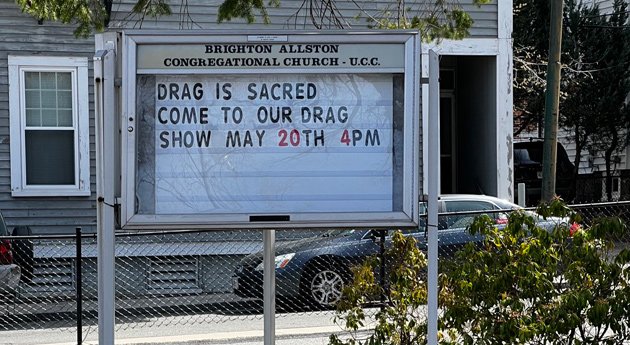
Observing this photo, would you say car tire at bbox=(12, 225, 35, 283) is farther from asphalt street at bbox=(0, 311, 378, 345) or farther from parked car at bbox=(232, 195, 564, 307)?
parked car at bbox=(232, 195, 564, 307)

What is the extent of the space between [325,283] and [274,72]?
721 centimetres

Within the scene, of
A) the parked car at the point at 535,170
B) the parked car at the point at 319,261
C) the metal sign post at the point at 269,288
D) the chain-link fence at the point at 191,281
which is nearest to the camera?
the metal sign post at the point at 269,288

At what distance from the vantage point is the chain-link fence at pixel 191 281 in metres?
11.5

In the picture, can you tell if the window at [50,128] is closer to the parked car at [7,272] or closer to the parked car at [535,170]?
the parked car at [7,272]

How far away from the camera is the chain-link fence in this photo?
11539 mm

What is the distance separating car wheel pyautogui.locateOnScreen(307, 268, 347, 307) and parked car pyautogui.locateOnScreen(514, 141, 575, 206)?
1275 cm

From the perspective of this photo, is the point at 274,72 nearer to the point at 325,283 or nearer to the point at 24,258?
the point at 325,283

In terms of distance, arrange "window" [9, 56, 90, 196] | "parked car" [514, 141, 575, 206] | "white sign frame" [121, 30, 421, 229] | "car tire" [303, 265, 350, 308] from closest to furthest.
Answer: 1. "white sign frame" [121, 30, 421, 229]
2. "car tire" [303, 265, 350, 308]
3. "window" [9, 56, 90, 196]
4. "parked car" [514, 141, 575, 206]

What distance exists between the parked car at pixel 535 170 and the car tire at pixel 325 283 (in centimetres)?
1269

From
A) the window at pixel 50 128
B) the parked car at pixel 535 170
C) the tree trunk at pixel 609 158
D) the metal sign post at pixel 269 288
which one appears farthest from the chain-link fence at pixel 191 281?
the tree trunk at pixel 609 158

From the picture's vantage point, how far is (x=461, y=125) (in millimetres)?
19719

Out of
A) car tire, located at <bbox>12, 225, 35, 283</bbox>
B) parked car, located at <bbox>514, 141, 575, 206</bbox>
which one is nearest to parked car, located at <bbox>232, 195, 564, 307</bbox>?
car tire, located at <bbox>12, 225, 35, 283</bbox>

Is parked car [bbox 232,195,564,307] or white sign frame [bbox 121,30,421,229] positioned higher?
white sign frame [bbox 121,30,421,229]

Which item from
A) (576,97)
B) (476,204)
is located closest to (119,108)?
(476,204)
